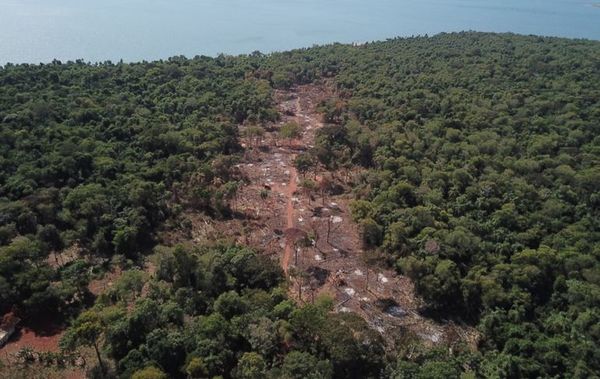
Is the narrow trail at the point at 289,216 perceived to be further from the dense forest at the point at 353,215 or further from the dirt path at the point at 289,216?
the dense forest at the point at 353,215

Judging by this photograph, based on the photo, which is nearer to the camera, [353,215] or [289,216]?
[353,215]

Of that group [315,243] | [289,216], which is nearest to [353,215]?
[315,243]

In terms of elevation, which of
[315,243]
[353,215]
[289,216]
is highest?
[353,215]

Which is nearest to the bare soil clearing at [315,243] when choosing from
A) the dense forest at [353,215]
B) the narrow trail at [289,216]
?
the narrow trail at [289,216]

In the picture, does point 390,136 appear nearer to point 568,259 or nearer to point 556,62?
point 568,259

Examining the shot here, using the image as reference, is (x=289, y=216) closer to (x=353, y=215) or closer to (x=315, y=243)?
(x=315, y=243)

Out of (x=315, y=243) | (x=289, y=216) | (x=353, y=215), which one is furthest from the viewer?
(x=289, y=216)

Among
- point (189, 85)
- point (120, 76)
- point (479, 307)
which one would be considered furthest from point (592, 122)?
point (120, 76)
